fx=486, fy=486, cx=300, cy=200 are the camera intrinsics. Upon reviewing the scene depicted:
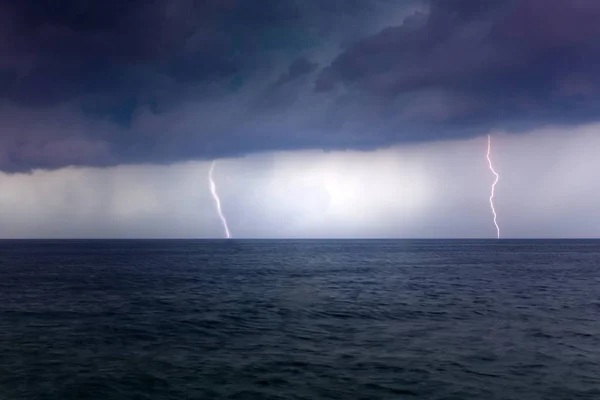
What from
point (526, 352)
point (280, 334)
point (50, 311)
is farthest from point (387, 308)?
point (50, 311)

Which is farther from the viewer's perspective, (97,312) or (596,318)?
(97,312)

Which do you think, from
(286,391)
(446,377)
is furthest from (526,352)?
(286,391)

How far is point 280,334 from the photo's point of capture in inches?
1300

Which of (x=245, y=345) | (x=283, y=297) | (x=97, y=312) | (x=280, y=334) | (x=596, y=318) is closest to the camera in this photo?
(x=245, y=345)

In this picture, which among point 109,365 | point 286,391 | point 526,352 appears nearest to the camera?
point 286,391

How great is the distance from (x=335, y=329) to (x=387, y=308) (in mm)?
11651

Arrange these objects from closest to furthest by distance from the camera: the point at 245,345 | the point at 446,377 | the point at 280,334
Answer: the point at 446,377
the point at 245,345
the point at 280,334

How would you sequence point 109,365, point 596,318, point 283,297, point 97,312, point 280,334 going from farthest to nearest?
1. point 283,297
2. point 97,312
3. point 596,318
4. point 280,334
5. point 109,365

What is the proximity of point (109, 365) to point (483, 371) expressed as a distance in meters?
18.8

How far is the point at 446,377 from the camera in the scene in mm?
22609

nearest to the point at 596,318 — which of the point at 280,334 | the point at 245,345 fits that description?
the point at 280,334

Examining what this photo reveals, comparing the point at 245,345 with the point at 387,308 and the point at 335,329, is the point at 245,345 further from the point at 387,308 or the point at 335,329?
the point at 387,308

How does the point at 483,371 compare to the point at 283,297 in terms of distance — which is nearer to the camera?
the point at 483,371

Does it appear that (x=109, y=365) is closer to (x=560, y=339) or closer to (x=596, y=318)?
Answer: (x=560, y=339)
